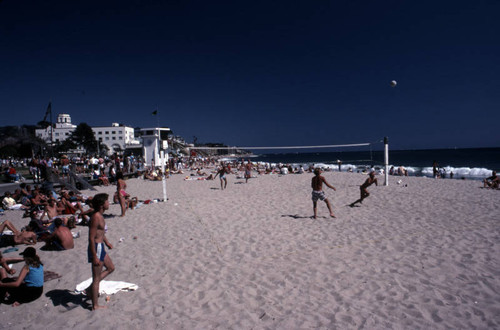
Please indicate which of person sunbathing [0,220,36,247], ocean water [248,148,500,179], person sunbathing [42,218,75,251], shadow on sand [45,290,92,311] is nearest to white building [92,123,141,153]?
ocean water [248,148,500,179]

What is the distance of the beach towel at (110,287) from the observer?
339 cm

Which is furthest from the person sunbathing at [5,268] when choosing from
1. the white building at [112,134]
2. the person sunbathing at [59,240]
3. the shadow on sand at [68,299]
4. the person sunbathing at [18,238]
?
the white building at [112,134]

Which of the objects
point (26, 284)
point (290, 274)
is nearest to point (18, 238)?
point (26, 284)

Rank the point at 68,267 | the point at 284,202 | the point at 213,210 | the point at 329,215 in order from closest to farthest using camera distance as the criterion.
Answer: the point at 68,267
the point at 329,215
the point at 213,210
the point at 284,202

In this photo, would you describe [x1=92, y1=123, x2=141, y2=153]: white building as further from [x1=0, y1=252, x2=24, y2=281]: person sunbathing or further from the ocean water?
[x1=0, y1=252, x2=24, y2=281]: person sunbathing

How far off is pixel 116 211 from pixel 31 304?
17.3 feet

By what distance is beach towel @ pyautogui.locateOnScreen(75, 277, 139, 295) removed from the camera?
3.39m

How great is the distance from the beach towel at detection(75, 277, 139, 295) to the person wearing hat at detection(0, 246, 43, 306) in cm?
45

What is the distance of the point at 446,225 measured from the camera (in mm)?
5941

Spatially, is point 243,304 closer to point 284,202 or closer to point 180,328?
point 180,328

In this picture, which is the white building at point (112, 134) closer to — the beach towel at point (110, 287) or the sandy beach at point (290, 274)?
the sandy beach at point (290, 274)

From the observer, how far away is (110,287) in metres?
3.45

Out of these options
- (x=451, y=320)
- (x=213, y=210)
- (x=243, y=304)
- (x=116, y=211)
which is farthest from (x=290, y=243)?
(x=116, y=211)

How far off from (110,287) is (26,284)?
3.05ft
